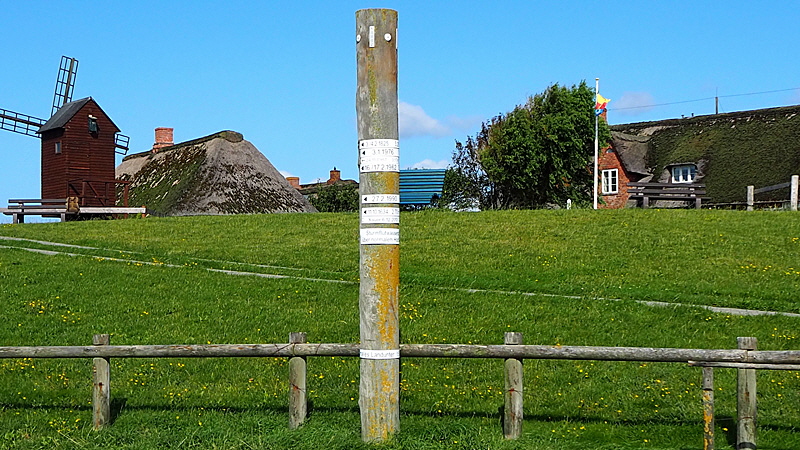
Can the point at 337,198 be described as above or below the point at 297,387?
above

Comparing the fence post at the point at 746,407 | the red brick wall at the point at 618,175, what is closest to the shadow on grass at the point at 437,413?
the fence post at the point at 746,407

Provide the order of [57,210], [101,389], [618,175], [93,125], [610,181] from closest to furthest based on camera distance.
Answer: [101,389]
[57,210]
[93,125]
[618,175]
[610,181]

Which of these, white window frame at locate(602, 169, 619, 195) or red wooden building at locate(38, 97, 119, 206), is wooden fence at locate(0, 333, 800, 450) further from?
white window frame at locate(602, 169, 619, 195)

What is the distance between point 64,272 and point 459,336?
38.6 ft

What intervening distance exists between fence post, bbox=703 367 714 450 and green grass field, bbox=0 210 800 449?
0.47 metres

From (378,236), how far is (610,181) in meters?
55.3

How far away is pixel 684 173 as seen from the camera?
58.4m

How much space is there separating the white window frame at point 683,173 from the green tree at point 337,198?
2237 centimetres

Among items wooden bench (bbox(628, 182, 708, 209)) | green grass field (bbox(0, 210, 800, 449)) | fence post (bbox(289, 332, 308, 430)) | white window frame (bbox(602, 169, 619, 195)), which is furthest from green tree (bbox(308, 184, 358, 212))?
fence post (bbox(289, 332, 308, 430))

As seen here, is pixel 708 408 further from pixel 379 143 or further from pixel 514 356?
pixel 379 143

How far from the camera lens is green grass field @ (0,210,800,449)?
9023mm

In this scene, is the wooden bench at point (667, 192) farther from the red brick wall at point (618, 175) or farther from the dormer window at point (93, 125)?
the dormer window at point (93, 125)

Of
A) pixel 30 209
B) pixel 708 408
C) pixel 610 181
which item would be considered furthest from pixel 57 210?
pixel 708 408

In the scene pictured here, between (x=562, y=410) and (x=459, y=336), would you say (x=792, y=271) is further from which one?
(x=562, y=410)
